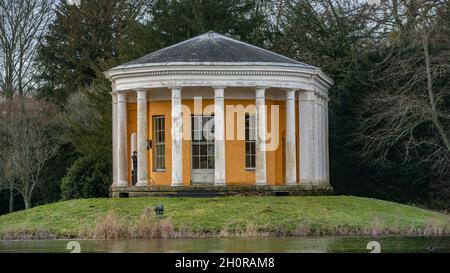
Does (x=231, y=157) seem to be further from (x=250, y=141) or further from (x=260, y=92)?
(x=260, y=92)

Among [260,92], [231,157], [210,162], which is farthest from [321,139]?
[210,162]

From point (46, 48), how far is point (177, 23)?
10.7 m

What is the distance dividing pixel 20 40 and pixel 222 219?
31.5 metres

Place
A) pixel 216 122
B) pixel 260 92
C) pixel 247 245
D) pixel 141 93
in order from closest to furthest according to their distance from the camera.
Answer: pixel 247 245
pixel 216 122
pixel 260 92
pixel 141 93

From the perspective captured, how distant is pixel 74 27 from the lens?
208 ft

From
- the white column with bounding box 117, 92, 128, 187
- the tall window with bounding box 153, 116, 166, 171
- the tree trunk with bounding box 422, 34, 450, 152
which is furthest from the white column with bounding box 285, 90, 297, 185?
the white column with bounding box 117, 92, 128, 187

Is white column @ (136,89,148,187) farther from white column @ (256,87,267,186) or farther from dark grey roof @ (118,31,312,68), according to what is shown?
white column @ (256,87,267,186)

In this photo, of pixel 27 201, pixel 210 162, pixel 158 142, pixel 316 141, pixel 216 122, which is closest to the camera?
pixel 216 122

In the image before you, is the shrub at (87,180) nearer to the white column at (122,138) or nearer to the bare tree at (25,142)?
the bare tree at (25,142)

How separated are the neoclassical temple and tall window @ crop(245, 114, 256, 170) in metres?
0.04

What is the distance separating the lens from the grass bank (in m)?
33.5

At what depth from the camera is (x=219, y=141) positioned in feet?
136

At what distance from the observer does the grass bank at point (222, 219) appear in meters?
33.5

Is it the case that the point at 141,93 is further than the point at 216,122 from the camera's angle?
Yes
